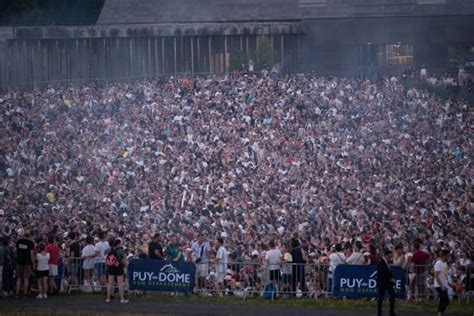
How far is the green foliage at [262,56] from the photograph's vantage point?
5694cm

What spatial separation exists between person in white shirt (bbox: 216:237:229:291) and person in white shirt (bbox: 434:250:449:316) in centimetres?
485

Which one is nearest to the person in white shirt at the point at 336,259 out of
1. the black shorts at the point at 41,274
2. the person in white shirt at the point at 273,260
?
the person in white shirt at the point at 273,260

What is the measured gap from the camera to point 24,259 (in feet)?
85.0

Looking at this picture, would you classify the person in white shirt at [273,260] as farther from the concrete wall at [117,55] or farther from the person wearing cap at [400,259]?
the concrete wall at [117,55]

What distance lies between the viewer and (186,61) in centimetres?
5966

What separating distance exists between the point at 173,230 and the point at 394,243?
596 centimetres

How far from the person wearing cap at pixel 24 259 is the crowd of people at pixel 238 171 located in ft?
0.21

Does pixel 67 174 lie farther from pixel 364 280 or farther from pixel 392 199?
pixel 364 280

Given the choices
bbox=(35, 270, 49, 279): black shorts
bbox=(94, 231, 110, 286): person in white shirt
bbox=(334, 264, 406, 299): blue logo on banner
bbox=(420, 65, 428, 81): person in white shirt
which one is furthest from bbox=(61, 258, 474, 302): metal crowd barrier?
bbox=(420, 65, 428, 81): person in white shirt

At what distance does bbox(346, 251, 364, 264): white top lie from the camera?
24580mm

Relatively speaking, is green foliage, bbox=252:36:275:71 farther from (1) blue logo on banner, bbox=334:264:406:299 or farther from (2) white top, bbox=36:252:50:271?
(1) blue logo on banner, bbox=334:264:406:299

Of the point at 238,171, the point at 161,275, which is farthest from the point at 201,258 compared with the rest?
the point at 238,171

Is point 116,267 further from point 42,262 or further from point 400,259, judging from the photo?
point 400,259

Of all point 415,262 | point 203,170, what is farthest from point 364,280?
point 203,170
